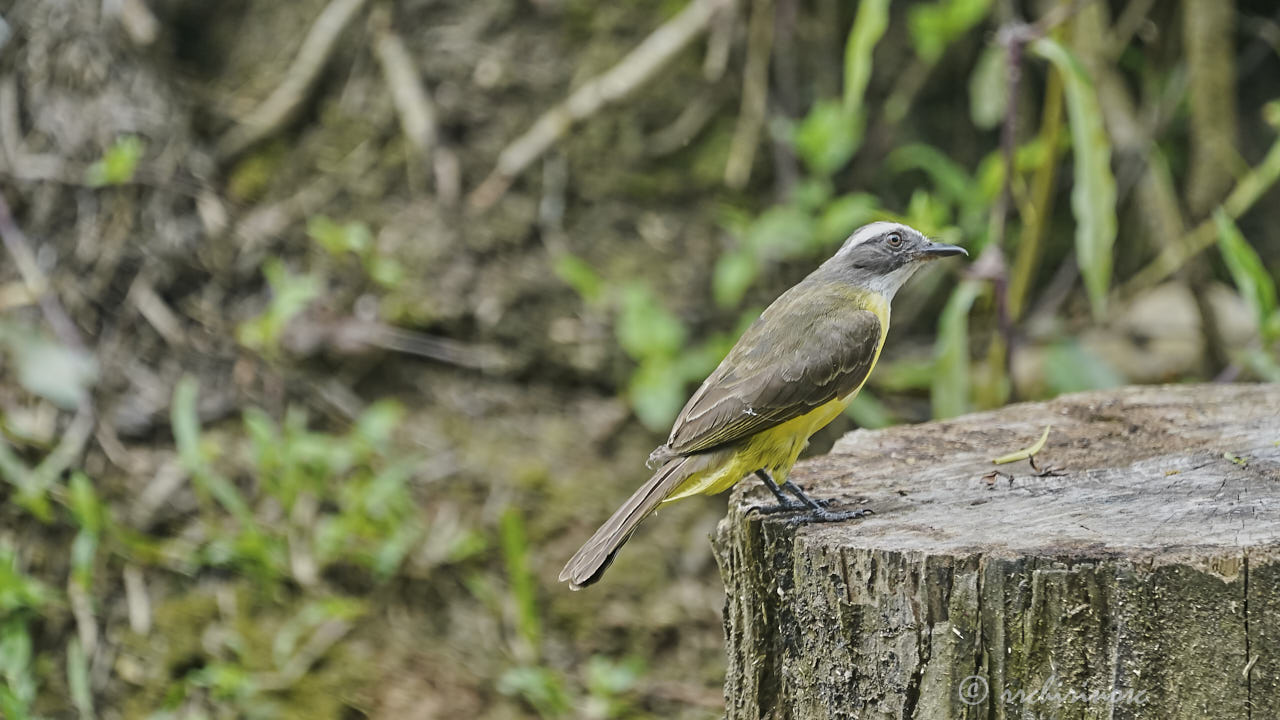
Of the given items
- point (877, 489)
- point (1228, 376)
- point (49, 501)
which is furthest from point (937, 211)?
point (49, 501)

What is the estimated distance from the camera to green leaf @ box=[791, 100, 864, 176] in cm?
610

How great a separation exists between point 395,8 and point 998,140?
3.51 meters

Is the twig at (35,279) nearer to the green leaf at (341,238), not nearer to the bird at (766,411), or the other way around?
the green leaf at (341,238)

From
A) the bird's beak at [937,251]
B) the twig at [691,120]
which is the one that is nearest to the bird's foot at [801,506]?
the bird's beak at [937,251]

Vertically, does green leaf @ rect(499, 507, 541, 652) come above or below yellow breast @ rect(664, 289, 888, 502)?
→ below

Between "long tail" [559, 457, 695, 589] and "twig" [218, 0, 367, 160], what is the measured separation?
4447mm

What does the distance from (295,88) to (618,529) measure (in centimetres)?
472

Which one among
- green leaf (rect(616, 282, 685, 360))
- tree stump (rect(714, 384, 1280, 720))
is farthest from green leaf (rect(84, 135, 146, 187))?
tree stump (rect(714, 384, 1280, 720))

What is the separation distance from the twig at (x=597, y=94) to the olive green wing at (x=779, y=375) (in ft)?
10.8

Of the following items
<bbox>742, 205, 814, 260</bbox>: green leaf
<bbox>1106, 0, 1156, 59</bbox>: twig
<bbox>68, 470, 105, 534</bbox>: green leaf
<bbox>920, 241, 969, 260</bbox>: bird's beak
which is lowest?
<bbox>68, 470, 105, 534</bbox>: green leaf

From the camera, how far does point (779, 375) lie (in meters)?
3.52

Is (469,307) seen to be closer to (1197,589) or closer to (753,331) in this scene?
(753,331)

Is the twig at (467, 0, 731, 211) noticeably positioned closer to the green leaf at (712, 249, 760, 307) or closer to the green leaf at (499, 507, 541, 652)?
the green leaf at (712, 249, 760, 307)

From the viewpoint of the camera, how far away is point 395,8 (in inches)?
278
